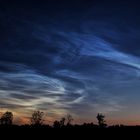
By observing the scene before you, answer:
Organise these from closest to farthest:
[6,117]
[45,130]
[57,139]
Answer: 1. [57,139]
2. [45,130]
3. [6,117]

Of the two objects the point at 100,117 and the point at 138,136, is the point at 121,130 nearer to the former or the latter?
the point at 138,136

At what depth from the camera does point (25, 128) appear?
4059 cm

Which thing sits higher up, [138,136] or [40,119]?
[40,119]

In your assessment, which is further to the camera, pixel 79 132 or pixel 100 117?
pixel 100 117

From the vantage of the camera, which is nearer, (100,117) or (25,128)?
(25,128)

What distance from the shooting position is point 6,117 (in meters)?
123

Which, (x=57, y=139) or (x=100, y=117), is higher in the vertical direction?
(x=100, y=117)

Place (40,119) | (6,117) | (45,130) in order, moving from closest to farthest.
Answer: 1. (45,130)
2. (6,117)
3. (40,119)

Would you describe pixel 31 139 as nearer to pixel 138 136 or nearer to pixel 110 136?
pixel 110 136

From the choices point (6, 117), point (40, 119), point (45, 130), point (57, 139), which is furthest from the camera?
point (40, 119)

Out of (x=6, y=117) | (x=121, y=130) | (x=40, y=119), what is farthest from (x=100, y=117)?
(x=121, y=130)

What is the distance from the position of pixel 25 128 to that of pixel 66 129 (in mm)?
5107

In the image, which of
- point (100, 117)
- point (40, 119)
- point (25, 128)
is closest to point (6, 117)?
point (40, 119)

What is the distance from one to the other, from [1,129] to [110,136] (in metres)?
13.1
